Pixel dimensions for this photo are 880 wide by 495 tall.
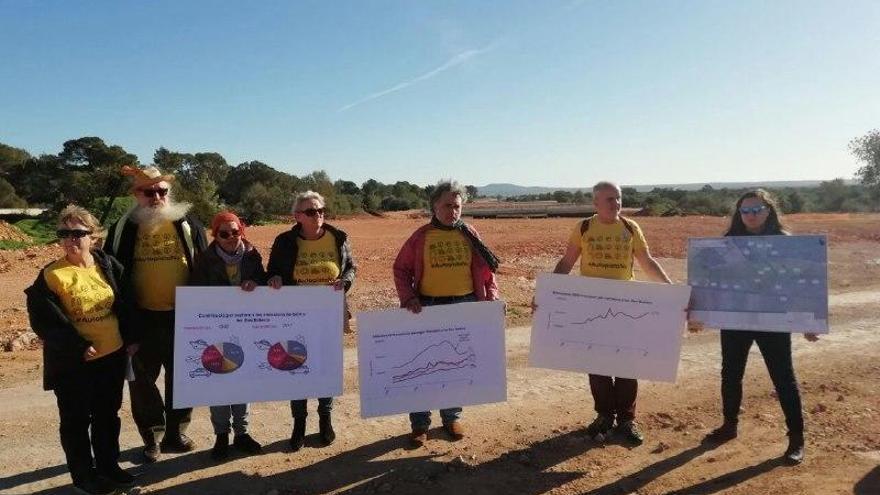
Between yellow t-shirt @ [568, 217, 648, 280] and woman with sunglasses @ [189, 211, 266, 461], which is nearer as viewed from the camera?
woman with sunglasses @ [189, 211, 266, 461]

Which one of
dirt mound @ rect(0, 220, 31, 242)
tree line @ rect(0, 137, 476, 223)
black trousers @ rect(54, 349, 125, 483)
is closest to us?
black trousers @ rect(54, 349, 125, 483)

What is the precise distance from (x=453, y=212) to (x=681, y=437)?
259 cm

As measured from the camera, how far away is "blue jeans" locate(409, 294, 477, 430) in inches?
177

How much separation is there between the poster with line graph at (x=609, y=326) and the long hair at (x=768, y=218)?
0.60m

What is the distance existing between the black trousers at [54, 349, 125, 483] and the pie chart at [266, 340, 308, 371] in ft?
3.24

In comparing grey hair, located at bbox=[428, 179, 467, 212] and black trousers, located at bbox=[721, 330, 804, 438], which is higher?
grey hair, located at bbox=[428, 179, 467, 212]

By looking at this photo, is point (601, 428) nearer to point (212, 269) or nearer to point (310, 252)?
point (310, 252)

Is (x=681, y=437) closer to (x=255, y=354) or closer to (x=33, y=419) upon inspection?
(x=255, y=354)

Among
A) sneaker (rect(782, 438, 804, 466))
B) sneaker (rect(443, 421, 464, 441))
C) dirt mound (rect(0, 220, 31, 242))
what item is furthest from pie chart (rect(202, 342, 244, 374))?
dirt mound (rect(0, 220, 31, 242))

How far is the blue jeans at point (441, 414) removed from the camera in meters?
4.50

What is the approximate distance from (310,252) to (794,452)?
12.5 ft

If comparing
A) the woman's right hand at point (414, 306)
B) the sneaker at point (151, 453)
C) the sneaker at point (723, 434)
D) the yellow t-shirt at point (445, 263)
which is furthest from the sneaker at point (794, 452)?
the sneaker at point (151, 453)

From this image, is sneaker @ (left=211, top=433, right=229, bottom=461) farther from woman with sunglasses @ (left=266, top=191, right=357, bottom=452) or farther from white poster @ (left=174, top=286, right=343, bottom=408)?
woman with sunglasses @ (left=266, top=191, right=357, bottom=452)

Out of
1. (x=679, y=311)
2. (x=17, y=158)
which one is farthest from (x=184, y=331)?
(x=17, y=158)
